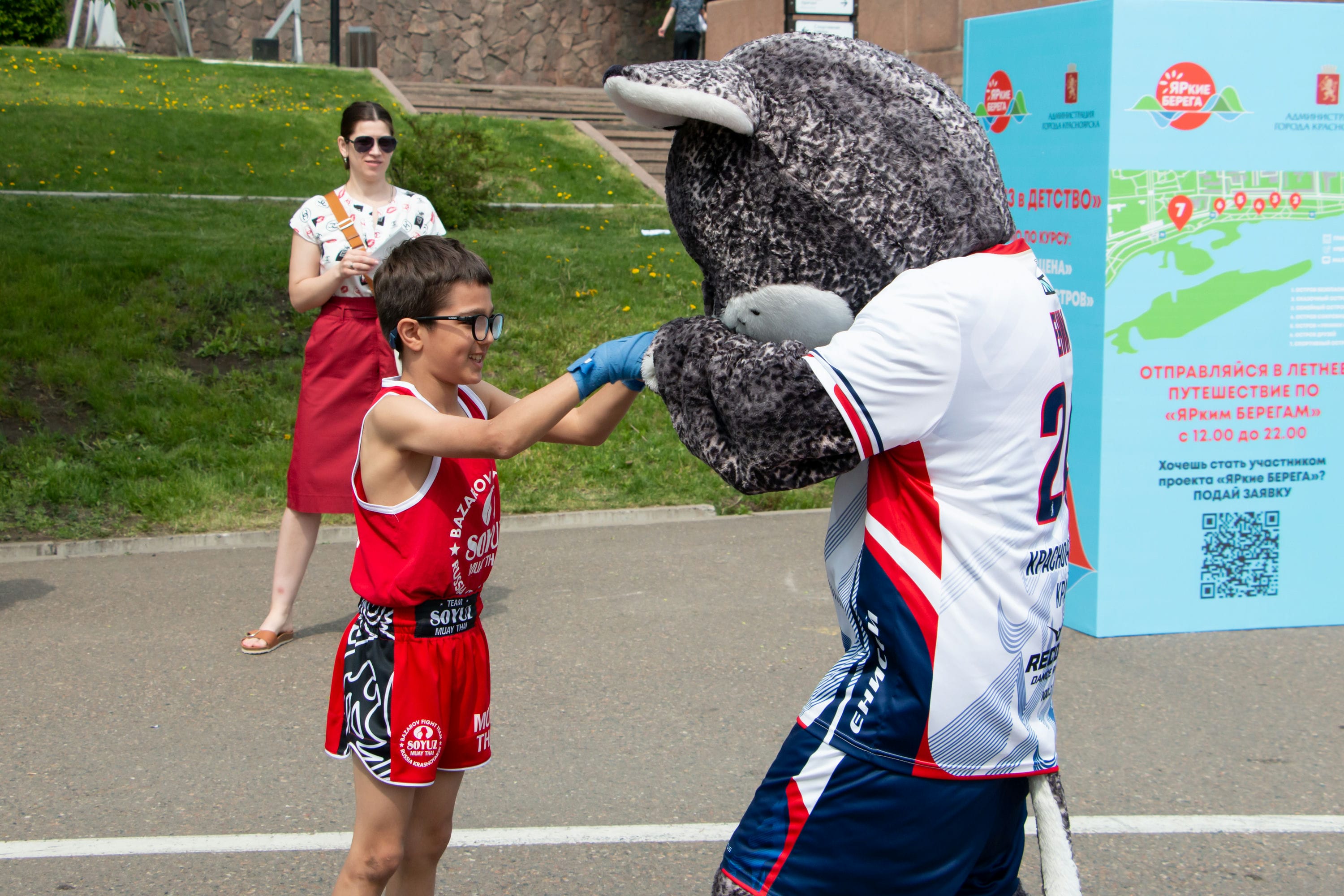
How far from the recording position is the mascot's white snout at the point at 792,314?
6.47 ft

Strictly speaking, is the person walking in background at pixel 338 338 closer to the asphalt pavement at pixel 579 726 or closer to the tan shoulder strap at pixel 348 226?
the tan shoulder strap at pixel 348 226

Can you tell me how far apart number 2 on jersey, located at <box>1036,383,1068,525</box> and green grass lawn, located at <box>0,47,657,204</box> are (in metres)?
10.9

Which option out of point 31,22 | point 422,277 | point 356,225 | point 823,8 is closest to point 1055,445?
point 422,277

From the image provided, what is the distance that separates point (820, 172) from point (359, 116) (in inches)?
125

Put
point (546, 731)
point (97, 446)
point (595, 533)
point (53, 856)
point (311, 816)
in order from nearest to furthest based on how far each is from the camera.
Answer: point (53, 856), point (311, 816), point (546, 731), point (595, 533), point (97, 446)

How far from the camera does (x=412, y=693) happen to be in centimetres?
243

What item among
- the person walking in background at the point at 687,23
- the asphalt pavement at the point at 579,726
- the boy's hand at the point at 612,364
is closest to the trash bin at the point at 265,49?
the person walking in background at the point at 687,23

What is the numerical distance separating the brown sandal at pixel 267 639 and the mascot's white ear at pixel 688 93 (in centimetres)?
334

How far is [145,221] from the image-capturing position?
1037cm

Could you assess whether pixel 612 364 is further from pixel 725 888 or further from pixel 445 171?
pixel 445 171

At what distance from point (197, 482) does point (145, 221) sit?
4637 mm

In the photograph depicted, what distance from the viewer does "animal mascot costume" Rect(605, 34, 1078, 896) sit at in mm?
1845

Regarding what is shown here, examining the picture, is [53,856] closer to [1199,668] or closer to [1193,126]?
[1199,668]

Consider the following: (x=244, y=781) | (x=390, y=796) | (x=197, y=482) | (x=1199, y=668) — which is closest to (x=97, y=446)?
(x=197, y=482)
